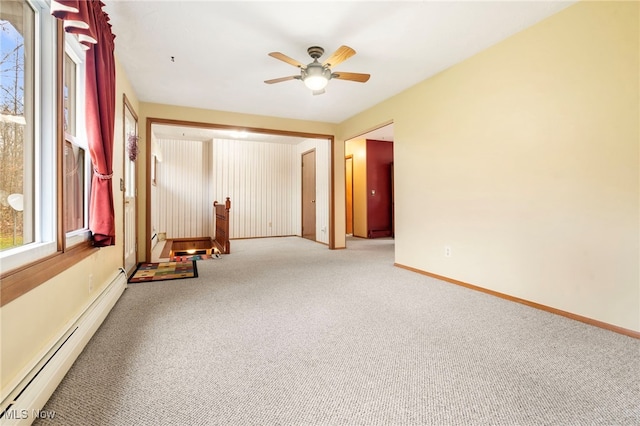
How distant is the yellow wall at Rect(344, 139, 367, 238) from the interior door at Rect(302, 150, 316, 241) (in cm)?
140

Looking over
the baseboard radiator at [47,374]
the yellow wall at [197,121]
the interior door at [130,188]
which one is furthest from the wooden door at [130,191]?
the baseboard radiator at [47,374]

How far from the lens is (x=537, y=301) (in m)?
2.48

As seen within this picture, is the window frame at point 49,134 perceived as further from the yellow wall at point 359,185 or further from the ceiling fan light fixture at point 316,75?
the yellow wall at point 359,185

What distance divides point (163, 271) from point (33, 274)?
2.56 m

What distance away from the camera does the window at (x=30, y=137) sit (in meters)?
1.32

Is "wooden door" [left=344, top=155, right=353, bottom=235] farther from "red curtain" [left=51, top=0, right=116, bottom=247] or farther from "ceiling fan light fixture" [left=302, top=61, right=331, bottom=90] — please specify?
"red curtain" [left=51, top=0, right=116, bottom=247]

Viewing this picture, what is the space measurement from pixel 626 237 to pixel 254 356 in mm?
2574

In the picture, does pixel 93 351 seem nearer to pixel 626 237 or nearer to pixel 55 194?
pixel 55 194

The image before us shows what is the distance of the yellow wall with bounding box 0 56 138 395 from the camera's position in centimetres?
116

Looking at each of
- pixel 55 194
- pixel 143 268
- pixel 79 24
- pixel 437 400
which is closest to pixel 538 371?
pixel 437 400

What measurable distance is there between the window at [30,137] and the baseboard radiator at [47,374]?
42cm

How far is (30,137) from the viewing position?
1527 millimetres

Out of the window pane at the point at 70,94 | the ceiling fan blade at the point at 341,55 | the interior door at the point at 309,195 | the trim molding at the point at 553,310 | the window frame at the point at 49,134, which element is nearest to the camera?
the window frame at the point at 49,134

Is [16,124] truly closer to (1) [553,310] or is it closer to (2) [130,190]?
(2) [130,190]
